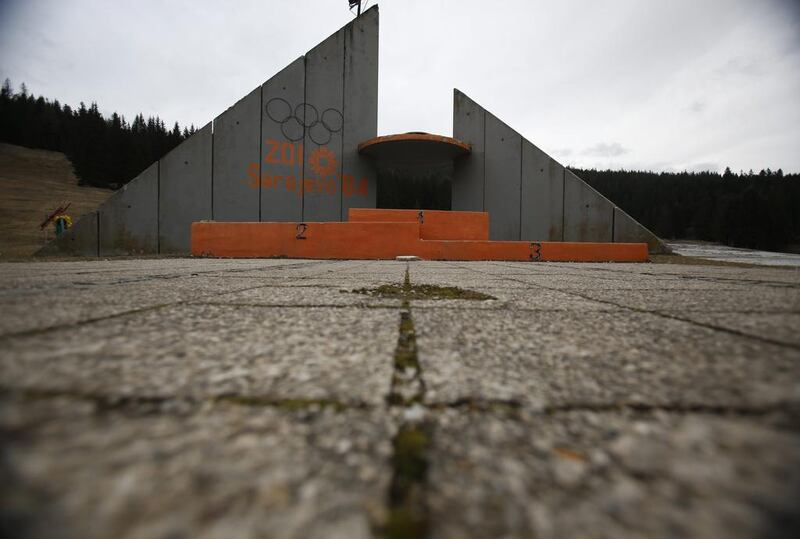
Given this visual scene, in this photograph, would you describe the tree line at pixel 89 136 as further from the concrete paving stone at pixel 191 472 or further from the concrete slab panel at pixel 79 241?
the concrete paving stone at pixel 191 472

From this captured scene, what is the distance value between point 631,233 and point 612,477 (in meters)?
10.5

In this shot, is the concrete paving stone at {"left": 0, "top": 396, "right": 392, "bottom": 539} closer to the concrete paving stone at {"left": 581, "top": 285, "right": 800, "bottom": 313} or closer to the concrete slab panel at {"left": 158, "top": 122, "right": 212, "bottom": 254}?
the concrete paving stone at {"left": 581, "top": 285, "right": 800, "bottom": 313}

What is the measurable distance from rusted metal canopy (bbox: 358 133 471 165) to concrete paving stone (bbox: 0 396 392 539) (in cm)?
829

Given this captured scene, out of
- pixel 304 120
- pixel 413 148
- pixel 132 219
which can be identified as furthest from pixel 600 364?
pixel 132 219

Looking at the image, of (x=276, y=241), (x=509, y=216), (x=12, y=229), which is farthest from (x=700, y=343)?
(x=12, y=229)

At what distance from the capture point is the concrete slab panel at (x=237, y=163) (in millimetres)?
8750

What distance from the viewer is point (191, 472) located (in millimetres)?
332

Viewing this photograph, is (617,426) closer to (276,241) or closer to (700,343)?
(700,343)

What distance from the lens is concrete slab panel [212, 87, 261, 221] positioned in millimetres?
8750

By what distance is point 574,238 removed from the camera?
9.34m

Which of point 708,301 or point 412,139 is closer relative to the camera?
point 708,301

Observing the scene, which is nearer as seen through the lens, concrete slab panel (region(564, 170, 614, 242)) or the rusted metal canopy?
the rusted metal canopy

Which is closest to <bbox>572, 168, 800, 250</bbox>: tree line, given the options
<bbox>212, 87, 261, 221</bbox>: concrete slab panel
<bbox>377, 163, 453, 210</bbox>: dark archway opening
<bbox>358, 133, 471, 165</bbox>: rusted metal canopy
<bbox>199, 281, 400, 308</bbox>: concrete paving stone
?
<bbox>377, 163, 453, 210</bbox>: dark archway opening

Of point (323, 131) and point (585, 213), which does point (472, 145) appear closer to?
point (585, 213)
